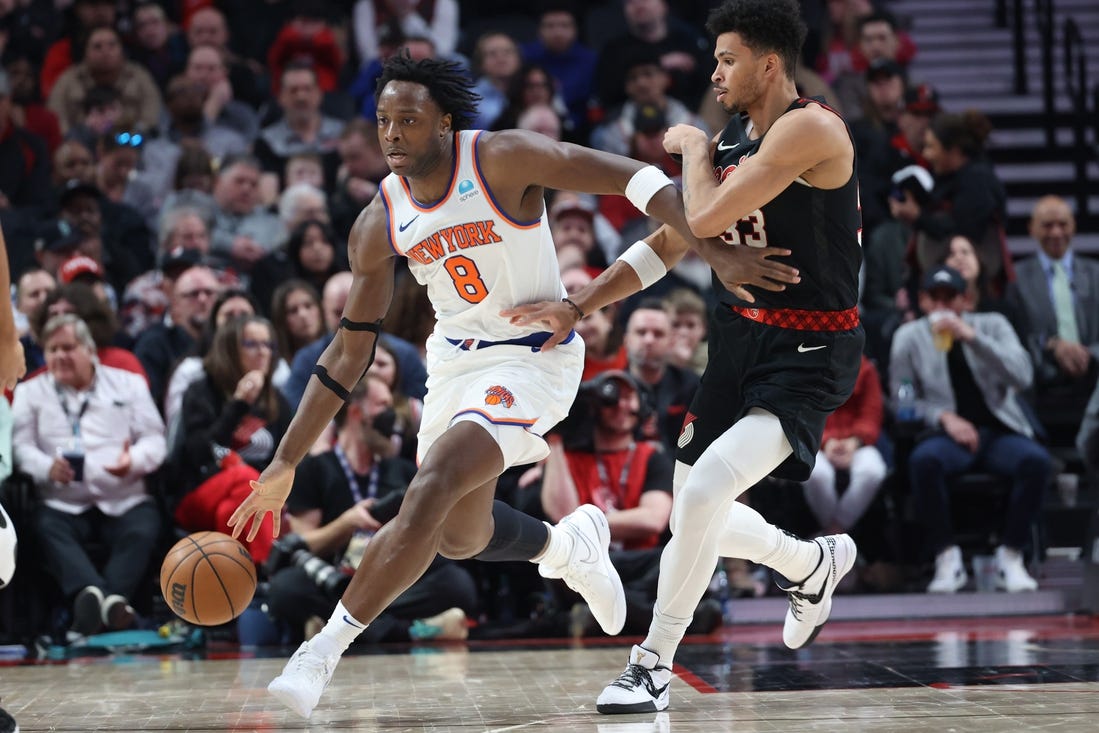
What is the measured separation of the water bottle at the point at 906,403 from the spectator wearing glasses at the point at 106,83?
6004mm

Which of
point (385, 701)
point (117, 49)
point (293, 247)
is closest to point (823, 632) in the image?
point (385, 701)

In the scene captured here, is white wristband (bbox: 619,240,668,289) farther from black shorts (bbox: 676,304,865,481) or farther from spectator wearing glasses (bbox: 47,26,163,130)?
spectator wearing glasses (bbox: 47,26,163,130)

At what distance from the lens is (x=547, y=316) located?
5.13 meters

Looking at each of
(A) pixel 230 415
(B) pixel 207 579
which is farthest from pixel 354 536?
(B) pixel 207 579

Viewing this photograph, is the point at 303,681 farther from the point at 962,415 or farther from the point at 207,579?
the point at 962,415

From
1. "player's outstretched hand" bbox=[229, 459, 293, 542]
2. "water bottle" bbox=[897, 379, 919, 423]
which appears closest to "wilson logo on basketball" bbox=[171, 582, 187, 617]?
"player's outstretched hand" bbox=[229, 459, 293, 542]

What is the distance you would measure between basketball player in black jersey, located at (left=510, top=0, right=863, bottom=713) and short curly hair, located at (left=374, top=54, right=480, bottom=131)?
76 cm

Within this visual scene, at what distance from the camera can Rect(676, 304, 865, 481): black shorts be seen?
4867 millimetres

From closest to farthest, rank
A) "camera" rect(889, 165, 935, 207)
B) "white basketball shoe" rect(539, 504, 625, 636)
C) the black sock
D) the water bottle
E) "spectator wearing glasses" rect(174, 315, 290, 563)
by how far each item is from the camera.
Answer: the black sock, "white basketball shoe" rect(539, 504, 625, 636), "spectator wearing glasses" rect(174, 315, 290, 563), the water bottle, "camera" rect(889, 165, 935, 207)

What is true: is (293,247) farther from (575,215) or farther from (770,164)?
(770,164)

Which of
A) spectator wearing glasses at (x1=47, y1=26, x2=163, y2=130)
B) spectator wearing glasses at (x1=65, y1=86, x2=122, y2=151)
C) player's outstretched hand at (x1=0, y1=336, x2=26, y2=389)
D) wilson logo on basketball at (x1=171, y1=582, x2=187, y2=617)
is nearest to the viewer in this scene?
player's outstretched hand at (x1=0, y1=336, x2=26, y2=389)

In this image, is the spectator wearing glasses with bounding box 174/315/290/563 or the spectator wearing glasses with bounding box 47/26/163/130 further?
the spectator wearing glasses with bounding box 47/26/163/130

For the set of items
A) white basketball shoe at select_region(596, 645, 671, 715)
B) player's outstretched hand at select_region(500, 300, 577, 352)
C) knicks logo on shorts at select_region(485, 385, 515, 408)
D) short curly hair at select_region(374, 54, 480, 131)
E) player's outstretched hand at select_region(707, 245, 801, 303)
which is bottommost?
white basketball shoe at select_region(596, 645, 671, 715)

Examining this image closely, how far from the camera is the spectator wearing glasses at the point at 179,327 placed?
8.86 m
